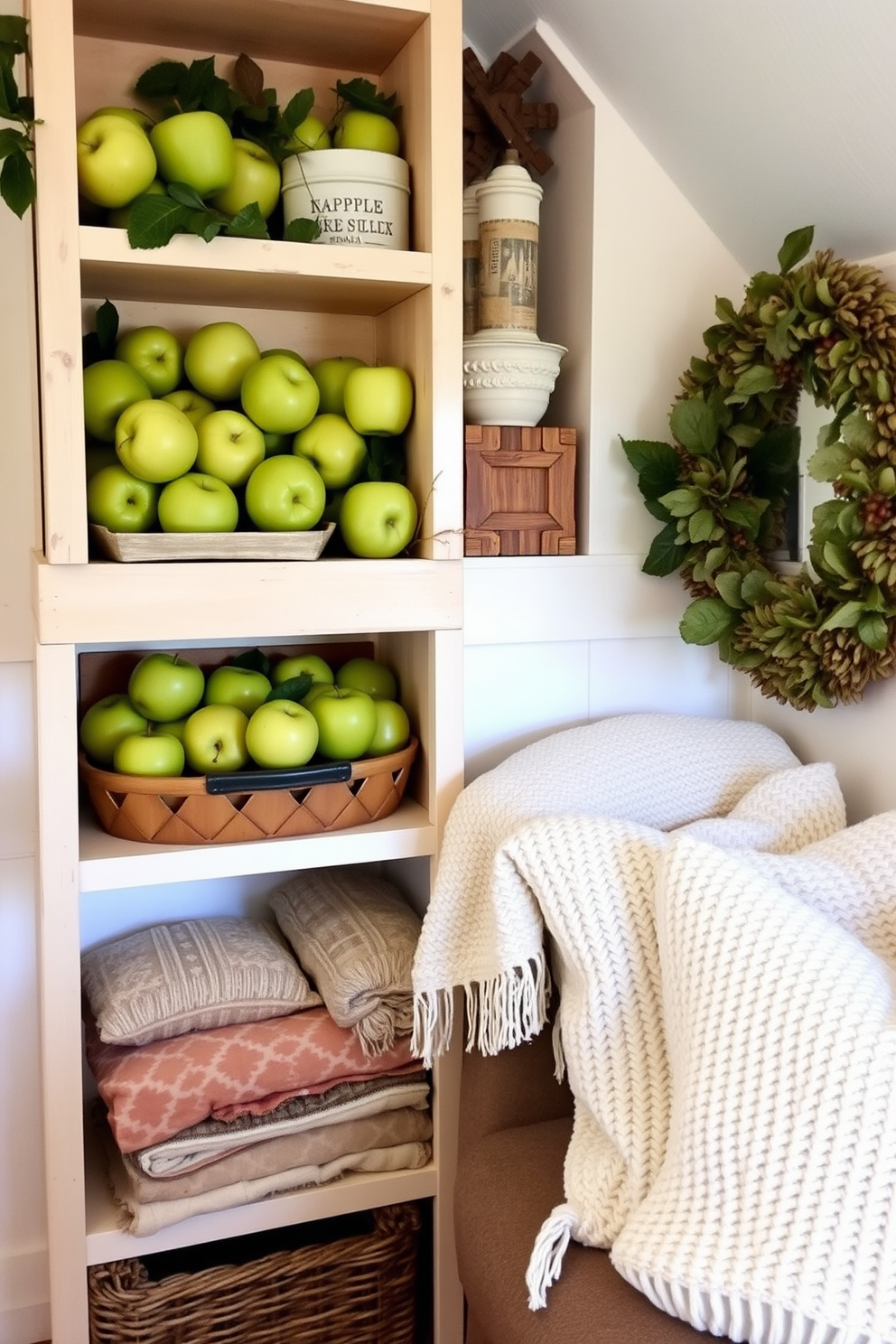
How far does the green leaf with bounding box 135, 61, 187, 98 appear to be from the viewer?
4.25 feet

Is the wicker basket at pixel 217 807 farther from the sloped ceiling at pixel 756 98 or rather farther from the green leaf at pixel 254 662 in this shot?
the sloped ceiling at pixel 756 98

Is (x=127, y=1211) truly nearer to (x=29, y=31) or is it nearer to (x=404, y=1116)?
(x=404, y=1116)

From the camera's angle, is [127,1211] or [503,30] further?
[503,30]

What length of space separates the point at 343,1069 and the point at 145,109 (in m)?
1.14

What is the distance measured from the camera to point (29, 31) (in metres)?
1.13

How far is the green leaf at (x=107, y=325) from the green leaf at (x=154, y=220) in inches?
7.0

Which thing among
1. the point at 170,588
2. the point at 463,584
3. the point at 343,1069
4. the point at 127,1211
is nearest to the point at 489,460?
the point at 463,584

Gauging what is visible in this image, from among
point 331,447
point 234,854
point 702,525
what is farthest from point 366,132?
point 234,854

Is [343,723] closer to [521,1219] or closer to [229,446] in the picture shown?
[229,446]

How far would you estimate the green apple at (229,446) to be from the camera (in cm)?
125

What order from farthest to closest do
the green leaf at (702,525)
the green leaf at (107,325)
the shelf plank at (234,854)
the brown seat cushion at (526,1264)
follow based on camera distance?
the green leaf at (702,525)
the green leaf at (107,325)
the shelf plank at (234,854)
the brown seat cushion at (526,1264)

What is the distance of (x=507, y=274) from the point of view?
4.72 feet

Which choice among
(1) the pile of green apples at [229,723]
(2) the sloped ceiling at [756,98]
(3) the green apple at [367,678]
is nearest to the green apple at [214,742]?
(1) the pile of green apples at [229,723]

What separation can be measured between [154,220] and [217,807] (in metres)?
0.61
